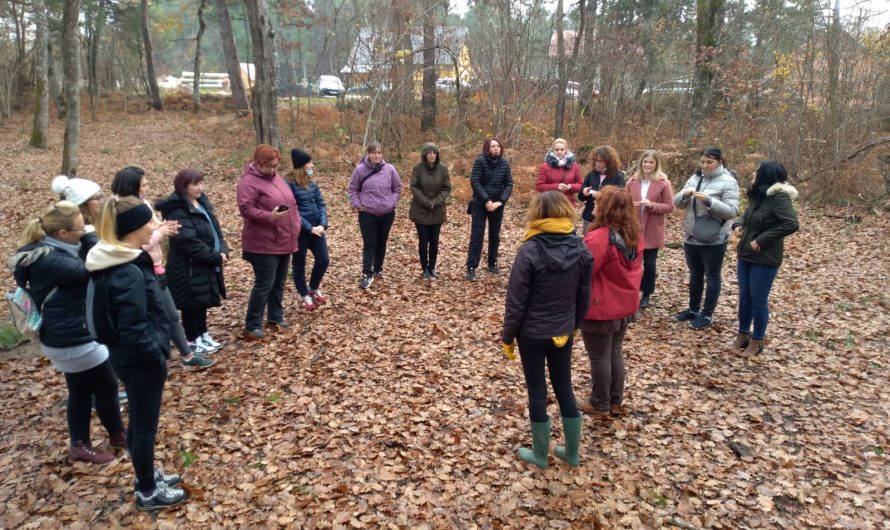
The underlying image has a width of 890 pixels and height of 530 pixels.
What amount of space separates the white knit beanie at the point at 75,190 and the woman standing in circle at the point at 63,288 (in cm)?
68

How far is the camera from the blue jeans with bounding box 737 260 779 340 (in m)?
5.43

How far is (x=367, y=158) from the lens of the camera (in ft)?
23.6

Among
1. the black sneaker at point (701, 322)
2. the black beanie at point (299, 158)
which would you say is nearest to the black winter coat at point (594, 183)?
the black sneaker at point (701, 322)

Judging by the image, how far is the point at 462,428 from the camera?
14.9 ft

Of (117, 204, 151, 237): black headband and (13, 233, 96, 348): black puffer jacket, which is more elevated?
(117, 204, 151, 237): black headband

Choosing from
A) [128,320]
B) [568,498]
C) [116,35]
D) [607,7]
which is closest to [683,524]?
[568,498]

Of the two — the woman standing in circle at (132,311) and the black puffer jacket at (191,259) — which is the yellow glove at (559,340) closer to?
the woman standing in circle at (132,311)

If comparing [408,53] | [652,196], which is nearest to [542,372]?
[652,196]

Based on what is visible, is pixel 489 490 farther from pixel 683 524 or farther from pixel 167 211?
pixel 167 211

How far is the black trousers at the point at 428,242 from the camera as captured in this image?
7793mm

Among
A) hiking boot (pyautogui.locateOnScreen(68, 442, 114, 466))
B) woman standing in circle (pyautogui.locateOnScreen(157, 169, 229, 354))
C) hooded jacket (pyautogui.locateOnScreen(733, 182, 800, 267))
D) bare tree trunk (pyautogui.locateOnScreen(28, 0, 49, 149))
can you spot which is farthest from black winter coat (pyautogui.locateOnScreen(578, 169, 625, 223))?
bare tree trunk (pyautogui.locateOnScreen(28, 0, 49, 149))

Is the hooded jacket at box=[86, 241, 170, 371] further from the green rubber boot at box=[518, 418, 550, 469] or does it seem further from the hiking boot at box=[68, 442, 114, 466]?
the green rubber boot at box=[518, 418, 550, 469]

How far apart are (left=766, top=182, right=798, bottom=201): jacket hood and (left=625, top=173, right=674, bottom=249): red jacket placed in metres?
1.16

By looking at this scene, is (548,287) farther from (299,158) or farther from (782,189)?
(299,158)
